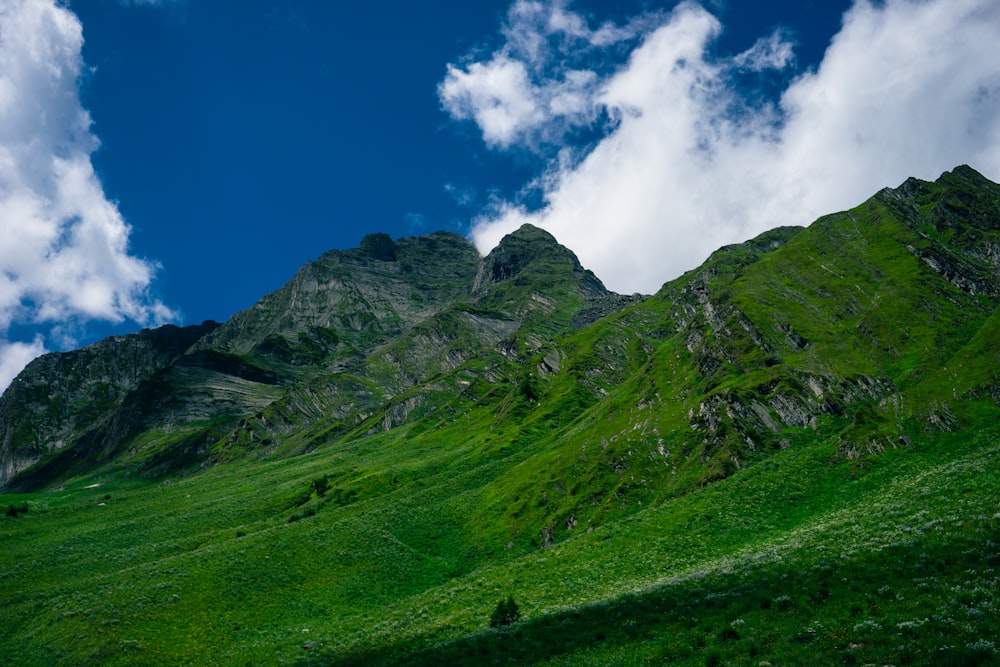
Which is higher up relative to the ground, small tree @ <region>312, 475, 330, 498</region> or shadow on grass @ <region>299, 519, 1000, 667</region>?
small tree @ <region>312, 475, 330, 498</region>

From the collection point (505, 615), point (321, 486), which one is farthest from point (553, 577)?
point (321, 486)

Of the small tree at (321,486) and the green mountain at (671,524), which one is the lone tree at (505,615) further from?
the small tree at (321,486)

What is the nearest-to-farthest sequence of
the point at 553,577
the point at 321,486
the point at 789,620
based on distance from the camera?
the point at 789,620, the point at 553,577, the point at 321,486

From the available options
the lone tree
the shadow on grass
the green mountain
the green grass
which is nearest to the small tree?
the green mountain

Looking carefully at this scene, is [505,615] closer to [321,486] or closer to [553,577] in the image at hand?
[553,577]

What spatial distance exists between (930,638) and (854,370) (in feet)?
272

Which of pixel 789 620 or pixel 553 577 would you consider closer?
pixel 789 620

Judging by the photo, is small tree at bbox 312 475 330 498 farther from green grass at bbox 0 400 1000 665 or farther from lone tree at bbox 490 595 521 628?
lone tree at bbox 490 595 521 628

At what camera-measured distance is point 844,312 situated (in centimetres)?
11431

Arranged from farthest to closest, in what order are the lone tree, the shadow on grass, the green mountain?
the lone tree
the green mountain
the shadow on grass

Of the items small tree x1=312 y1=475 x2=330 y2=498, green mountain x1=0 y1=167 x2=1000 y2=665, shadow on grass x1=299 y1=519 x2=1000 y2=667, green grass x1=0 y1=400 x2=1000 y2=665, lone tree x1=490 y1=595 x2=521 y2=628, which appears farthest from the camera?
small tree x1=312 y1=475 x2=330 y2=498

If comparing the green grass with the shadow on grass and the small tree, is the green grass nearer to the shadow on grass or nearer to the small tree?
the shadow on grass

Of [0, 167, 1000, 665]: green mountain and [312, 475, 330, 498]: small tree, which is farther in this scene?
[312, 475, 330, 498]: small tree

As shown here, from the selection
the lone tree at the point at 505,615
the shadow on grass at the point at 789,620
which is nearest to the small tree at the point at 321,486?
the lone tree at the point at 505,615
